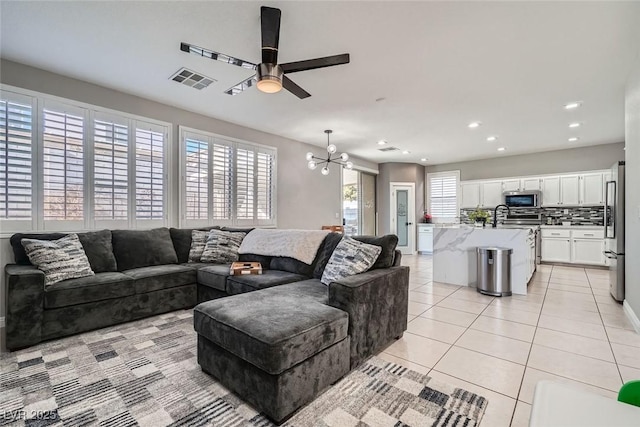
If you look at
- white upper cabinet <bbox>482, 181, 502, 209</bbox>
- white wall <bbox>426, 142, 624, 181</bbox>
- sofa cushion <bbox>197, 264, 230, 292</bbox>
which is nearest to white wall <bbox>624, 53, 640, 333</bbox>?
white wall <bbox>426, 142, 624, 181</bbox>

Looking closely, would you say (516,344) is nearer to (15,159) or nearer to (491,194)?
(15,159)

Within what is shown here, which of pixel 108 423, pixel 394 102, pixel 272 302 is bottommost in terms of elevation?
pixel 108 423

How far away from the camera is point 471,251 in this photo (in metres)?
4.68

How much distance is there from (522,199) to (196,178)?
7177 millimetres

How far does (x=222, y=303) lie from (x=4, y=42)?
10.8ft


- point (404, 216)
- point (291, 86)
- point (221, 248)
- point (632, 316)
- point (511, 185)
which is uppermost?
point (291, 86)

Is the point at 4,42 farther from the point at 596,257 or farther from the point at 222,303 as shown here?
the point at 596,257

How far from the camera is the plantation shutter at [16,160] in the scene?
9.95ft

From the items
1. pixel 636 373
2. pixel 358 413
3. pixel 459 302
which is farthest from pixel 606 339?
pixel 358 413

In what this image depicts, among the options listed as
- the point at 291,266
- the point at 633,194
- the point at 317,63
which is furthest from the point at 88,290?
the point at 633,194

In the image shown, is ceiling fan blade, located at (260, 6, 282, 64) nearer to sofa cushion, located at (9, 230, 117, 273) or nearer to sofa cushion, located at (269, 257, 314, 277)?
sofa cushion, located at (269, 257, 314, 277)

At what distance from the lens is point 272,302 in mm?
2160

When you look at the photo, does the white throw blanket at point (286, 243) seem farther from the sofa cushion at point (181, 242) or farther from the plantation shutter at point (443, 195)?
the plantation shutter at point (443, 195)

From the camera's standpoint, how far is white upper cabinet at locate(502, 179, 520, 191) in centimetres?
714
